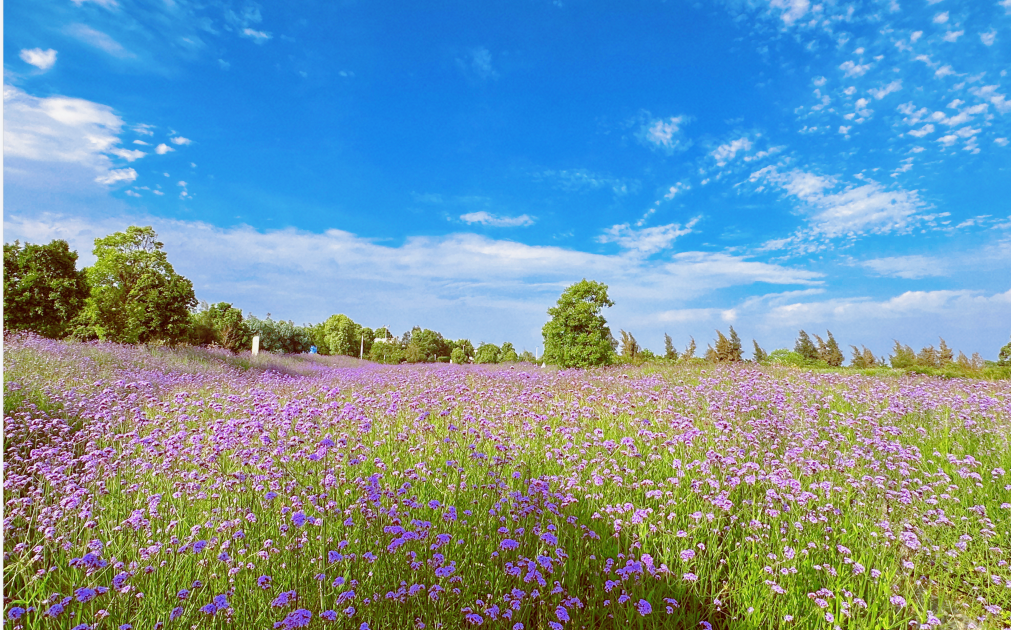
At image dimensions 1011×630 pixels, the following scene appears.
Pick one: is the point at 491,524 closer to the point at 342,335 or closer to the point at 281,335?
the point at 281,335

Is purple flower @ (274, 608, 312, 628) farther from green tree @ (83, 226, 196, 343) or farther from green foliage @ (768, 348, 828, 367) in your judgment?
green foliage @ (768, 348, 828, 367)

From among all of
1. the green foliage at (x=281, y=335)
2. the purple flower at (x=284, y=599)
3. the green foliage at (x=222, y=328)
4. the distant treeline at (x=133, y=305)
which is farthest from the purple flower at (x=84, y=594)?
the green foliage at (x=281, y=335)

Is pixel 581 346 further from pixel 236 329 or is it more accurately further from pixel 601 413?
pixel 236 329

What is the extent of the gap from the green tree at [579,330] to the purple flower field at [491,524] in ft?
38.8

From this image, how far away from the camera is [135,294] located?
17.8 m

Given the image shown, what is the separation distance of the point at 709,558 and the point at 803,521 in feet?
3.00

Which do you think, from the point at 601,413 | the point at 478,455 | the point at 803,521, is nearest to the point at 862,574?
the point at 803,521

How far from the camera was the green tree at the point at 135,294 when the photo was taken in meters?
17.4

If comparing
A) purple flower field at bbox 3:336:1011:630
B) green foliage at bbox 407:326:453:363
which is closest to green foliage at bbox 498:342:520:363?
green foliage at bbox 407:326:453:363

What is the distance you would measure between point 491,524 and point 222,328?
28970 millimetres

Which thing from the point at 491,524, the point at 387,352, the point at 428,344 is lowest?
the point at 491,524

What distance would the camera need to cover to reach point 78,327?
18.0m

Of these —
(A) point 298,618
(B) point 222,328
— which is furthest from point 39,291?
(A) point 298,618

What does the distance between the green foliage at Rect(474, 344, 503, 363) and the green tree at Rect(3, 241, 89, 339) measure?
27.2m
